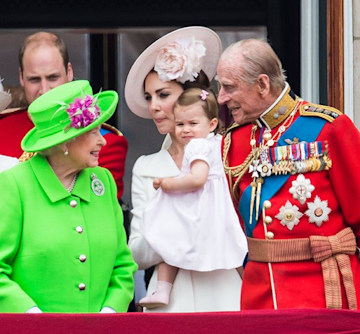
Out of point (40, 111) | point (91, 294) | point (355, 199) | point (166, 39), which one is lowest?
point (91, 294)

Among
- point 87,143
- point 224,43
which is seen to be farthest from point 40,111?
point 224,43

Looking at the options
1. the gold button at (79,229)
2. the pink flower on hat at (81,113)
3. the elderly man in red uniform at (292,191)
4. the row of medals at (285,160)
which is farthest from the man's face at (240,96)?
the gold button at (79,229)

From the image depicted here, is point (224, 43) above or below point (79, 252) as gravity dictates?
above

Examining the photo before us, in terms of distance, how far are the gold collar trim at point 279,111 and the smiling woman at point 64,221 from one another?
0.63m

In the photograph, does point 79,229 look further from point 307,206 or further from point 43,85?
point 43,85

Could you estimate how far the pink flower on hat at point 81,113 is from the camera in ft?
19.0

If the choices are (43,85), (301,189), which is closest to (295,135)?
(301,189)

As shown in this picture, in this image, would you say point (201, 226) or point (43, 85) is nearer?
point (201, 226)

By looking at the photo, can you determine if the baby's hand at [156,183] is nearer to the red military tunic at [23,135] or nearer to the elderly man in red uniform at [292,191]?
the red military tunic at [23,135]

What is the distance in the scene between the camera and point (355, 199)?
577 cm

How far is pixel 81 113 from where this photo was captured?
18.9 ft

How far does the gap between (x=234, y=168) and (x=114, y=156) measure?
943 millimetres

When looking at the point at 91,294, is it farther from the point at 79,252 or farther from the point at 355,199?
the point at 355,199

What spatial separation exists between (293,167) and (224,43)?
3.02 metres
